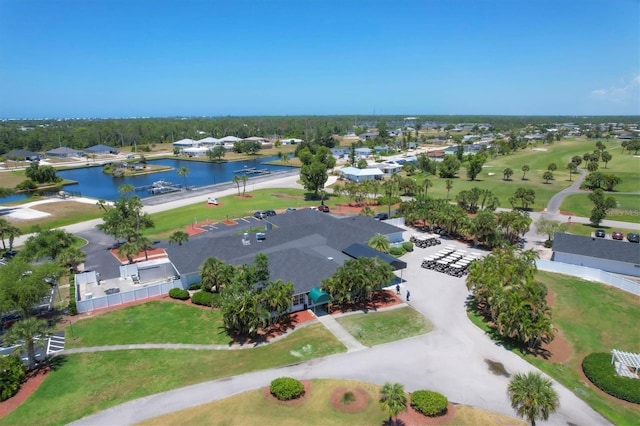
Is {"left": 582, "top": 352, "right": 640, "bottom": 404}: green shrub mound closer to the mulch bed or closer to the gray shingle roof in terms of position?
the mulch bed

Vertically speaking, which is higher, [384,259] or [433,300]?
[384,259]

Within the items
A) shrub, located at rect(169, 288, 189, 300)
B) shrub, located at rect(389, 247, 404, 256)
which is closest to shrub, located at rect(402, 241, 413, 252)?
shrub, located at rect(389, 247, 404, 256)

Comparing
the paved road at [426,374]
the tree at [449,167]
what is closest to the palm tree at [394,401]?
the paved road at [426,374]

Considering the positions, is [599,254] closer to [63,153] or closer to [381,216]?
[381,216]

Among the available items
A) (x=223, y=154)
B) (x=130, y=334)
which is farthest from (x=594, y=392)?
(x=223, y=154)

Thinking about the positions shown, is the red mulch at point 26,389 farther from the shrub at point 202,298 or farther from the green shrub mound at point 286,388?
the green shrub mound at point 286,388

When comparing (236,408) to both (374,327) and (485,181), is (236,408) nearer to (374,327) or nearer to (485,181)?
(374,327)

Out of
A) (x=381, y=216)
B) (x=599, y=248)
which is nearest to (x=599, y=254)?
(x=599, y=248)
